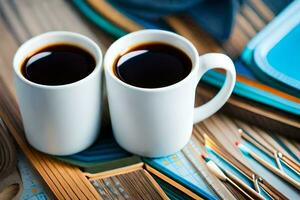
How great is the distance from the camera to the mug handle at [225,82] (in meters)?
0.68

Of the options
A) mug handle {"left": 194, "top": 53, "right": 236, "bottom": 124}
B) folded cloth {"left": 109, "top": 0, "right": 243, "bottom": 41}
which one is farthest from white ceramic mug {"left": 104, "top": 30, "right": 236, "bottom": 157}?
folded cloth {"left": 109, "top": 0, "right": 243, "bottom": 41}

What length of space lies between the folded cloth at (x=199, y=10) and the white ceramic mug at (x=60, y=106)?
0.57 ft

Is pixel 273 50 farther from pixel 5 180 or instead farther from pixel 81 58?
pixel 5 180

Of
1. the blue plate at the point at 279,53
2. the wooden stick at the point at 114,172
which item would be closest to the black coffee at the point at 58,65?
the wooden stick at the point at 114,172

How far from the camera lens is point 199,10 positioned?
2.82 feet

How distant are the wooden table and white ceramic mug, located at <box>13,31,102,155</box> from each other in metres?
0.13

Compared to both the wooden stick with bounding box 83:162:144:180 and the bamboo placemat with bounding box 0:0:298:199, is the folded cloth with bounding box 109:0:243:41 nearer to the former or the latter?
the bamboo placemat with bounding box 0:0:298:199

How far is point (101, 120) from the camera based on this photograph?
2.42ft

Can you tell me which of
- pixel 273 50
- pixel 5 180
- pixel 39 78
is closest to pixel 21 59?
pixel 39 78

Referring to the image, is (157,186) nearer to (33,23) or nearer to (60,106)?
(60,106)

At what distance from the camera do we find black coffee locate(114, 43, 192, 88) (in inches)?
26.4

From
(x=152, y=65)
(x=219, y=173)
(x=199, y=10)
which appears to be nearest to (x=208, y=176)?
(x=219, y=173)

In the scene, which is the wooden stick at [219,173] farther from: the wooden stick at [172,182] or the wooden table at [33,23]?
the wooden table at [33,23]

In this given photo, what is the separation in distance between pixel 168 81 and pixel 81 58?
0.36 ft
